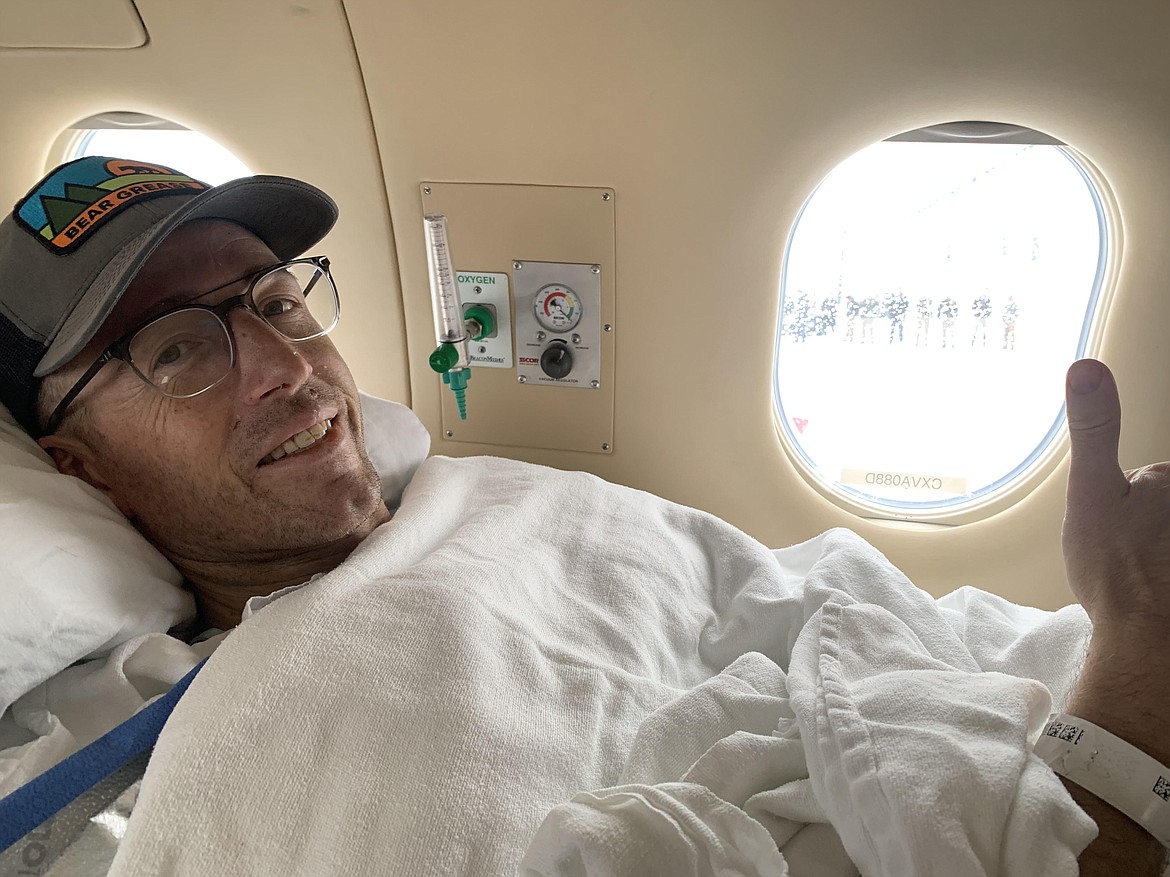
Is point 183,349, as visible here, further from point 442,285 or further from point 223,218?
point 442,285

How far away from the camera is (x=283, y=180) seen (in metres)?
1.29

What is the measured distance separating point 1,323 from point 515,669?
0.90 m

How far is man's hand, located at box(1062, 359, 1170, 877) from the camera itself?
35.6 inches

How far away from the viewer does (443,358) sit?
1667mm

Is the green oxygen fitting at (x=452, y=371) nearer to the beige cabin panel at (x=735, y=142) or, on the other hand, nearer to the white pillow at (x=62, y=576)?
the beige cabin panel at (x=735, y=142)

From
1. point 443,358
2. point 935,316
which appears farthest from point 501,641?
point 935,316

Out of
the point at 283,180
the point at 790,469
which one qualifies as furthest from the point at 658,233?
the point at 283,180

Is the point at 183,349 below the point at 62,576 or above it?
above

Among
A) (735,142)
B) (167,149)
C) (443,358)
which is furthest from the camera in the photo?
(167,149)

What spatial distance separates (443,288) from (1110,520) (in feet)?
3.95

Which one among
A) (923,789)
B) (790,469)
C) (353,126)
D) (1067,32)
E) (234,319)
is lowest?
(790,469)

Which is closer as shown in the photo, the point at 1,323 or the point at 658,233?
the point at 1,323

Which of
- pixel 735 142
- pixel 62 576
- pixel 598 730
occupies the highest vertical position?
pixel 735 142

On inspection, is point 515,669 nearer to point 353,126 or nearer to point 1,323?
point 1,323
